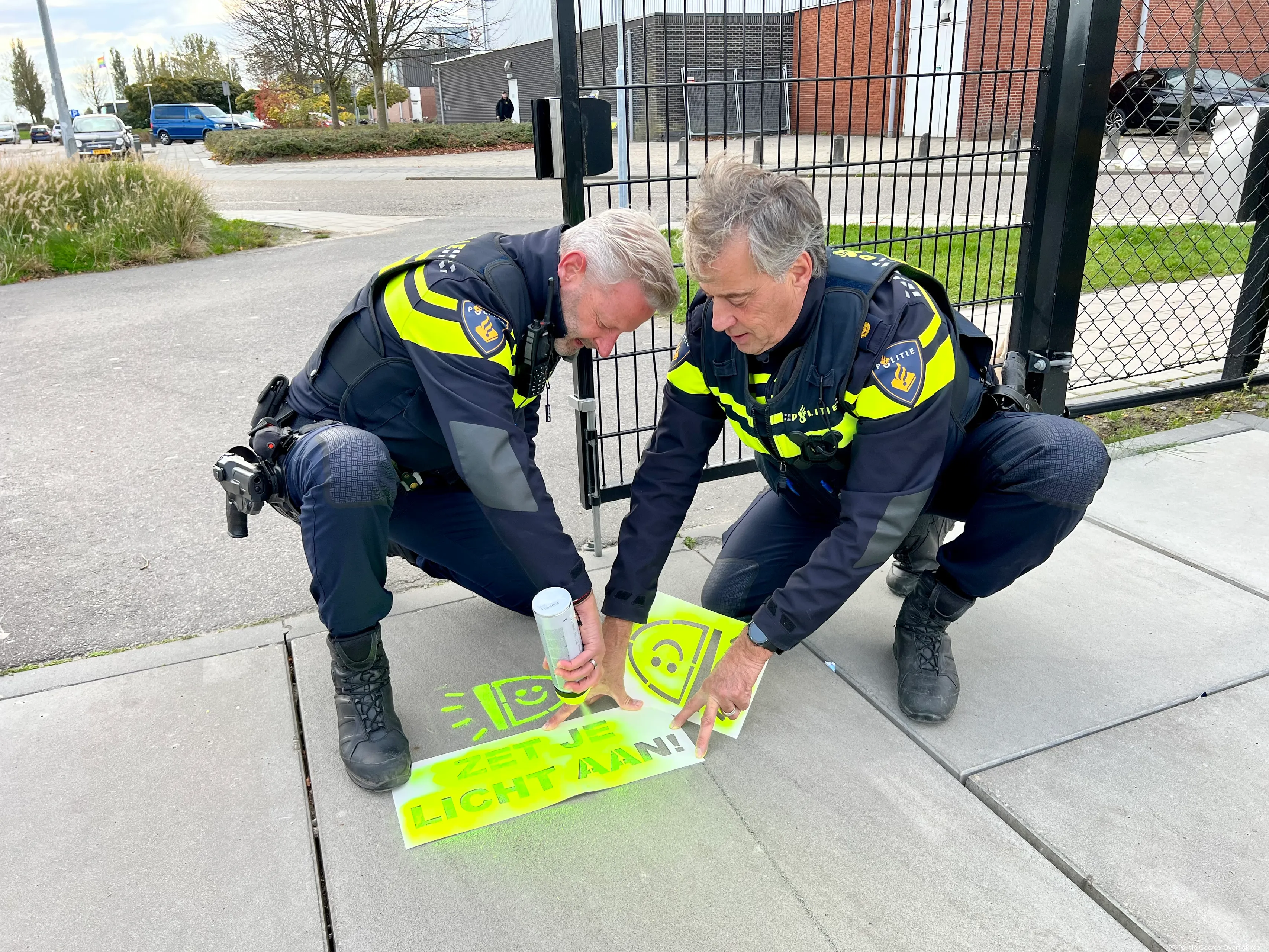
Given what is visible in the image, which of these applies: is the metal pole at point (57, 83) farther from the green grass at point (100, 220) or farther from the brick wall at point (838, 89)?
the brick wall at point (838, 89)

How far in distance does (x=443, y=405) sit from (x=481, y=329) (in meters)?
0.18

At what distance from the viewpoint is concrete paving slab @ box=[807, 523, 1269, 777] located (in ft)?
6.95

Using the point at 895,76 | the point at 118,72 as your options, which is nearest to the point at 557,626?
the point at 895,76

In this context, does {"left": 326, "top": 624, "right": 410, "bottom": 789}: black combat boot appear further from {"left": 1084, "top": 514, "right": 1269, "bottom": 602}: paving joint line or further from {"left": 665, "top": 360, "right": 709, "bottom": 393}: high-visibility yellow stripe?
{"left": 1084, "top": 514, "right": 1269, "bottom": 602}: paving joint line

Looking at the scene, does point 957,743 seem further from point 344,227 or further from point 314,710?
point 344,227

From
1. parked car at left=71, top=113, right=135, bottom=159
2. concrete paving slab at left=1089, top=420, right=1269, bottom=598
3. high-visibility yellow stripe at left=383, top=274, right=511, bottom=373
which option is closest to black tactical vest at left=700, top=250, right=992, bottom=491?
high-visibility yellow stripe at left=383, top=274, right=511, bottom=373

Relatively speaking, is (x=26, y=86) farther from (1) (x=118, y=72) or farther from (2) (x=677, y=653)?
(2) (x=677, y=653)

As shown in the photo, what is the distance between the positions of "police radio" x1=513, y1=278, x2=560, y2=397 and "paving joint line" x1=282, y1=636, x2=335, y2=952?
3.08 ft

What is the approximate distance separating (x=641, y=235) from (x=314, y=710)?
1352 mm

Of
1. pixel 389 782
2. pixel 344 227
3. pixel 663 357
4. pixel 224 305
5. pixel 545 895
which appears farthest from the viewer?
pixel 344 227

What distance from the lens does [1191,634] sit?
243 cm

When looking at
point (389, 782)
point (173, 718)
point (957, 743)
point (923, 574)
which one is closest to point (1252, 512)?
point (923, 574)

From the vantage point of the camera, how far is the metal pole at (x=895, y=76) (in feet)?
9.61

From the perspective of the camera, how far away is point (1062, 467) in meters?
2.02
